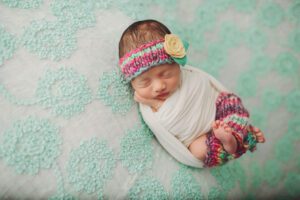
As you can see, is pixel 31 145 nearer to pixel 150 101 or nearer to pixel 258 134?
pixel 150 101

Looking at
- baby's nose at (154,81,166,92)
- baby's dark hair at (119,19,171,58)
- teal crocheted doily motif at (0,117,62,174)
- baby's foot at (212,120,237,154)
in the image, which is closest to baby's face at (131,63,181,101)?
baby's nose at (154,81,166,92)

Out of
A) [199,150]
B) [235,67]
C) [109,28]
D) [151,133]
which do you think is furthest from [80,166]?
[235,67]

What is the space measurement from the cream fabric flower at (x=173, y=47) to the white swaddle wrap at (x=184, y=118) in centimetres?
14

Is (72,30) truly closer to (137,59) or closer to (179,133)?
(137,59)

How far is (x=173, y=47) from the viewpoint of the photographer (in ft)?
3.67

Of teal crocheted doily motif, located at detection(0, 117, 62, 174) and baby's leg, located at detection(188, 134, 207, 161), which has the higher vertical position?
teal crocheted doily motif, located at detection(0, 117, 62, 174)

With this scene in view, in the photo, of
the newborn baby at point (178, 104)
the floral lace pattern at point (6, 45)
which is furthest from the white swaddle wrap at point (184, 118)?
the floral lace pattern at point (6, 45)

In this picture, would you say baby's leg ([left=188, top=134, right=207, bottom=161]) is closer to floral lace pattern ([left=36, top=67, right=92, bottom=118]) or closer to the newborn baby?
the newborn baby

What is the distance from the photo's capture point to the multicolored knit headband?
3.62 ft

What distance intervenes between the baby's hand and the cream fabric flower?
0.62ft

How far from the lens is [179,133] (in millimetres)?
1203

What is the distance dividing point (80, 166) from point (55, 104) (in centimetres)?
22

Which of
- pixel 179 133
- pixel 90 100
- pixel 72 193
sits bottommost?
pixel 72 193

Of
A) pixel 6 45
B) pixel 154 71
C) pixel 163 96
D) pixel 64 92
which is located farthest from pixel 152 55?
pixel 6 45
